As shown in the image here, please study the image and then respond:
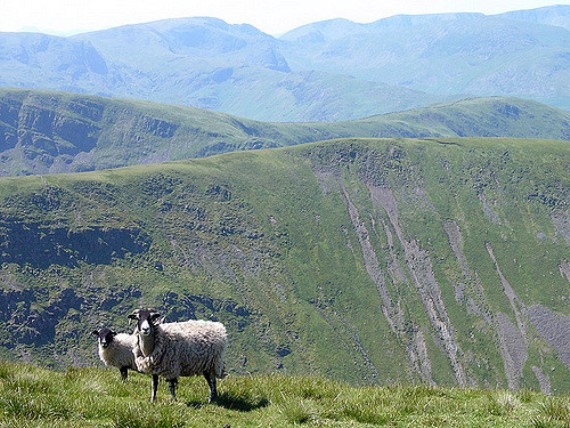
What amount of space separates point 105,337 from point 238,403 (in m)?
12.2

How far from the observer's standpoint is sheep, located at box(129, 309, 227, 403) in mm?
15766

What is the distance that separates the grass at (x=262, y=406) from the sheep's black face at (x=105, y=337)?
7.36 m

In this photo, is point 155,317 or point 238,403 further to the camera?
point 155,317

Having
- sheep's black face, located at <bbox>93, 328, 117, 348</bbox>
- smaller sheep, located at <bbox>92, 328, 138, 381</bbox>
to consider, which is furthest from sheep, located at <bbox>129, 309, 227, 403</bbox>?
sheep's black face, located at <bbox>93, 328, 117, 348</bbox>

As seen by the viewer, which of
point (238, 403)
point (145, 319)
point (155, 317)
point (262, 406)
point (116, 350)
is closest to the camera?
point (262, 406)

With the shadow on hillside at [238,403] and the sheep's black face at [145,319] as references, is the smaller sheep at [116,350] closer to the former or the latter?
the sheep's black face at [145,319]

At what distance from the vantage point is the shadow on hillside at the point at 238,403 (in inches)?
570

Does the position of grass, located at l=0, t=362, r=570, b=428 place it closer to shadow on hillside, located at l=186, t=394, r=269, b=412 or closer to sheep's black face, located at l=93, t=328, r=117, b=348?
shadow on hillside, located at l=186, t=394, r=269, b=412

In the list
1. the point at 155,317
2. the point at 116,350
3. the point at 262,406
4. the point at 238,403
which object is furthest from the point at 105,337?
the point at 262,406

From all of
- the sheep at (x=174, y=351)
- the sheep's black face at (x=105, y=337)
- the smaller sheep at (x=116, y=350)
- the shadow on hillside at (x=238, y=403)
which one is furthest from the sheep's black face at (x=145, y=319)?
the sheep's black face at (x=105, y=337)

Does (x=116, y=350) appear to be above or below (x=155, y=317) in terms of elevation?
below

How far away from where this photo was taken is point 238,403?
14883 mm

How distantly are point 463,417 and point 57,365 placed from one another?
20469 centimetres

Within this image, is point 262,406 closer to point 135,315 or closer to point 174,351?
point 174,351
